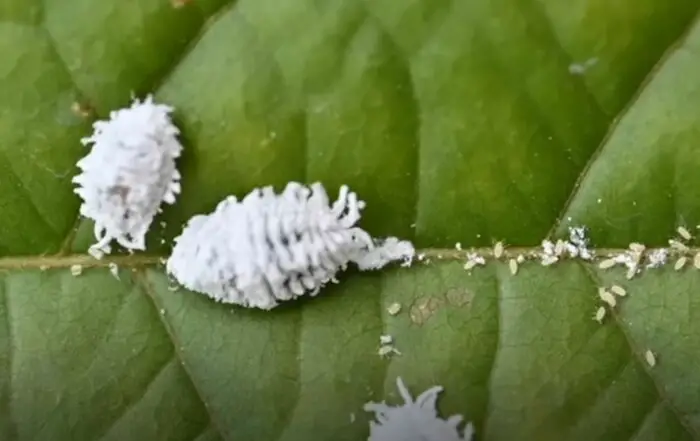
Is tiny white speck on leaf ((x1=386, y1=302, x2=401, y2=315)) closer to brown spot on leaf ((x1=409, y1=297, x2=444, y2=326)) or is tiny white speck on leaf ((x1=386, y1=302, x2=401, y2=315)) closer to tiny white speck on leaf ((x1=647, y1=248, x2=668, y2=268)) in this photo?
brown spot on leaf ((x1=409, y1=297, x2=444, y2=326))

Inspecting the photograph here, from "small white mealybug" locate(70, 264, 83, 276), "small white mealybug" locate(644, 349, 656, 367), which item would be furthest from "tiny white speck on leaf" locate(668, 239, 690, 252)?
"small white mealybug" locate(70, 264, 83, 276)

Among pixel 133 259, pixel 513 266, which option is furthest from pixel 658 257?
pixel 133 259

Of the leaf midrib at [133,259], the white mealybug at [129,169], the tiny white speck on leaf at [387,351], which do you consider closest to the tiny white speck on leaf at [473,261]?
the leaf midrib at [133,259]

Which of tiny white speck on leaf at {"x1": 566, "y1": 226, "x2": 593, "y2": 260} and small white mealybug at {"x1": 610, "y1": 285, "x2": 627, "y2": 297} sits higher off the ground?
tiny white speck on leaf at {"x1": 566, "y1": 226, "x2": 593, "y2": 260}

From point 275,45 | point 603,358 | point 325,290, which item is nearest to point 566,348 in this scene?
point 603,358

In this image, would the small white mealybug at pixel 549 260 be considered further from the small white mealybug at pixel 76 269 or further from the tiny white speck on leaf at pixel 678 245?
the small white mealybug at pixel 76 269

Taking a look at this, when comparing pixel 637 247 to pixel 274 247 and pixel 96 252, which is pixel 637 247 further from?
pixel 96 252

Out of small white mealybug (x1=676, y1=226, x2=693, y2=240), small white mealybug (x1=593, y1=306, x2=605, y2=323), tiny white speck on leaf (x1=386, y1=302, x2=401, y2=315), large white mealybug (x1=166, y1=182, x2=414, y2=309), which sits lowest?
small white mealybug (x1=593, y1=306, x2=605, y2=323)
